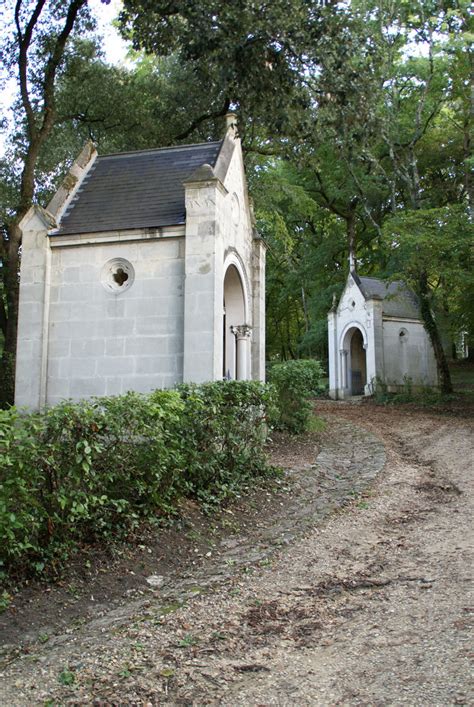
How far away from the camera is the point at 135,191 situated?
12.1 metres

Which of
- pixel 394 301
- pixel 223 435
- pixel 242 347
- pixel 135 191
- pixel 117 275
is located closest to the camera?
pixel 223 435

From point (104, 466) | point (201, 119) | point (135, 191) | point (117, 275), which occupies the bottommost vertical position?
point (104, 466)

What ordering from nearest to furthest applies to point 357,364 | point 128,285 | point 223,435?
point 223,435, point 128,285, point 357,364

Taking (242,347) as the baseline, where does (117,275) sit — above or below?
above

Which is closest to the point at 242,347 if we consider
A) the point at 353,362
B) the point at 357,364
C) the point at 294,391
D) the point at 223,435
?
the point at 294,391

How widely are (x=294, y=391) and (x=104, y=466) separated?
7919mm

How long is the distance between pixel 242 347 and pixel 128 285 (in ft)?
11.6

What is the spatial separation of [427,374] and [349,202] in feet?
36.2

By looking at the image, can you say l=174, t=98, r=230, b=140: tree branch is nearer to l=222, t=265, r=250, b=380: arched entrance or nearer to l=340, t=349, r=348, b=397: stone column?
l=222, t=265, r=250, b=380: arched entrance

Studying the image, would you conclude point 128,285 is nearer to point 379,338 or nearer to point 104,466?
point 104,466

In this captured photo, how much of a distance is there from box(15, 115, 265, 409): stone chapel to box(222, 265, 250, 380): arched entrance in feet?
3.31

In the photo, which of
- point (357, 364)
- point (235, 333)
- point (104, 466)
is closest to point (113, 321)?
point (235, 333)

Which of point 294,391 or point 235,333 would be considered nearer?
point 294,391

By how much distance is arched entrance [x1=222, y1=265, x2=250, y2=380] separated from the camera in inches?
523
